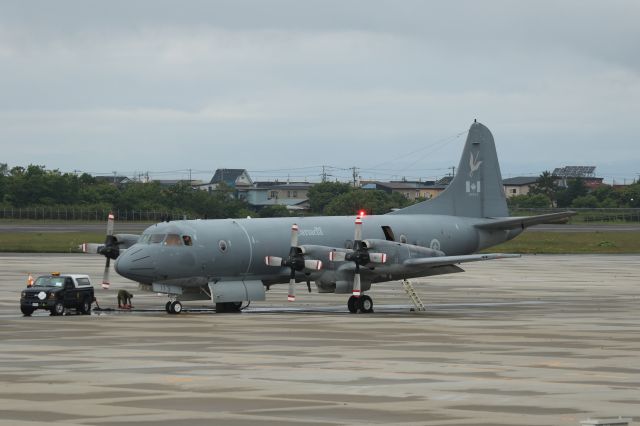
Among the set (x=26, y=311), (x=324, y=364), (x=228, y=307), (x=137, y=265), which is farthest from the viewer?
(x=228, y=307)

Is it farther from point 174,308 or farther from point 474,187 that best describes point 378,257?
point 474,187

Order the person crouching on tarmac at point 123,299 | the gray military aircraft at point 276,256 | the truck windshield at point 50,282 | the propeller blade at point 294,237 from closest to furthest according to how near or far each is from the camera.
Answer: the truck windshield at point 50,282 → the gray military aircraft at point 276,256 → the propeller blade at point 294,237 → the person crouching on tarmac at point 123,299

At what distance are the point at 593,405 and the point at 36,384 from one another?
1118 cm

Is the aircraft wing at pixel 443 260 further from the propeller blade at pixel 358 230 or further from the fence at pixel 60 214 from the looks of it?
the fence at pixel 60 214

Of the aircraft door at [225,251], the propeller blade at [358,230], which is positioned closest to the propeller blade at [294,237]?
the aircraft door at [225,251]

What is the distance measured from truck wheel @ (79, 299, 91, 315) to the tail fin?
16393mm

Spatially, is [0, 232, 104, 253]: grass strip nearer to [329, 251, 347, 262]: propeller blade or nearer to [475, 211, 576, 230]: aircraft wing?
[475, 211, 576, 230]: aircraft wing

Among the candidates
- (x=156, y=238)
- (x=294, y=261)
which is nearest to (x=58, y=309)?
(x=156, y=238)

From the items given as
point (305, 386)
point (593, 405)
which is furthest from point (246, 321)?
point (593, 405)

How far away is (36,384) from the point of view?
24.7 metres

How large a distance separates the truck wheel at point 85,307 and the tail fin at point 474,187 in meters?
16.4

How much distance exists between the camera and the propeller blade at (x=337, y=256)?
4709 centimetres

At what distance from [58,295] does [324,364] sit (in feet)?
62.1

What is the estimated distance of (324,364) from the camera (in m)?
28.6
